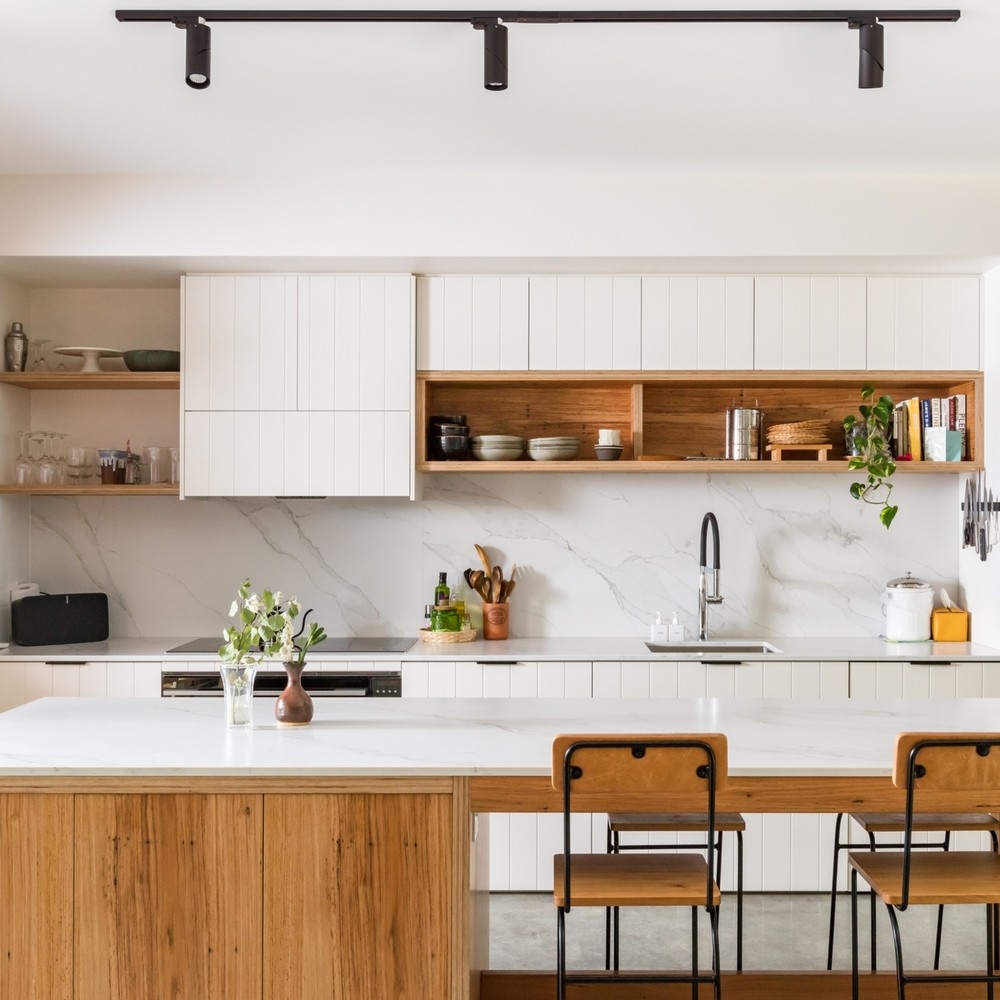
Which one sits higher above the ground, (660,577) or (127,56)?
(127,56)

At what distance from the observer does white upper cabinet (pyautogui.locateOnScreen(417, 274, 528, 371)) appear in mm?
4117

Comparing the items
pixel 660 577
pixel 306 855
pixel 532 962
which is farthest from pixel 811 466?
pixel 306 855

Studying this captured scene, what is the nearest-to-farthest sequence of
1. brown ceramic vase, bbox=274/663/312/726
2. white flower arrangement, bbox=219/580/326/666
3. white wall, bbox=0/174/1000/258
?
white flower arrangement, bbox=219/580/326/666 < brown ceramic vase, bbox=274/663/312/726 < white wall, bbox=0/174/1000/258

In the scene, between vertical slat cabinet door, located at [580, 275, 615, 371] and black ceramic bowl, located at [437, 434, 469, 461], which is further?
black ceramic bowl, located at [437, 434, 469, 461]

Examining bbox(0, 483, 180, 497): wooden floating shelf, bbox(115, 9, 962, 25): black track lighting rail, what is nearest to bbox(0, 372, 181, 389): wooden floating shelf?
bbox(0, 483, 180, 497): wooden floating shelf

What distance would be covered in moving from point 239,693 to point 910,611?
114 inches

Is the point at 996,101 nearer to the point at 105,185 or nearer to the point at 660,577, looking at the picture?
the point at 660,577

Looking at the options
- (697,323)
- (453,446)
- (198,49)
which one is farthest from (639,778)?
(697,323)

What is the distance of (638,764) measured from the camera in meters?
2.10

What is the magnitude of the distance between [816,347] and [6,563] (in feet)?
11.3

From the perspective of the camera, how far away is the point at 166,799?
7.37ft

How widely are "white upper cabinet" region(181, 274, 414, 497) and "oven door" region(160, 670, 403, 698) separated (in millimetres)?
725

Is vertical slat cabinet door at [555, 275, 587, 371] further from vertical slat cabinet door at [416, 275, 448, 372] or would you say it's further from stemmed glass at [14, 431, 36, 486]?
stemmed glass at [14, 431, 36, 486]

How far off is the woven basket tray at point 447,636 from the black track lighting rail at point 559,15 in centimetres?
243
